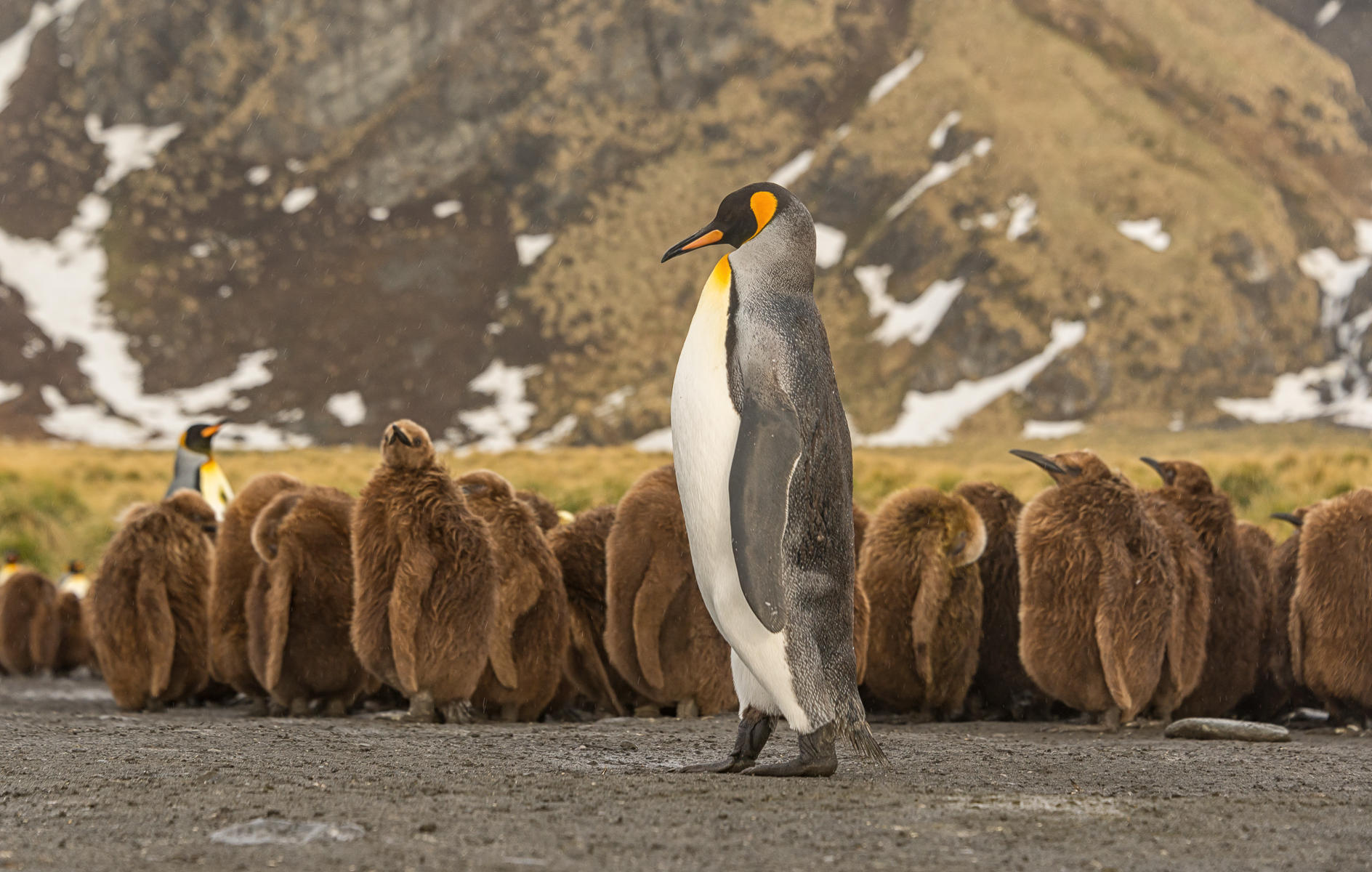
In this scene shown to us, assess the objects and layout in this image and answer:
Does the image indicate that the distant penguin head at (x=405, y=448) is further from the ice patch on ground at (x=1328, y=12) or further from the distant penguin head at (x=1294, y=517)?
the ice patch on ground at (x=1328, y=12)

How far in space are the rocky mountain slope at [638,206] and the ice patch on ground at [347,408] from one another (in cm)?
17

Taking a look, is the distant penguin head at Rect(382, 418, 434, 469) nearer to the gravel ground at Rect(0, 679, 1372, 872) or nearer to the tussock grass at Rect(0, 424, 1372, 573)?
the gravel ground at Rect(0, 679, 1372, 872)

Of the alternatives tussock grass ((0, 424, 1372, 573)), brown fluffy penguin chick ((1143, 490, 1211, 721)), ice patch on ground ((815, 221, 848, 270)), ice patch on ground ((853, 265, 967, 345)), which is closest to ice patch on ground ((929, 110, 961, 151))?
ice patch on ground ((815, 221, 848, 270))

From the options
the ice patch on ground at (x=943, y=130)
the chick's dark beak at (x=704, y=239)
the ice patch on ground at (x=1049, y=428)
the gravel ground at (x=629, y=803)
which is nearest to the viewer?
the gravel ground at (x=629, y=803)

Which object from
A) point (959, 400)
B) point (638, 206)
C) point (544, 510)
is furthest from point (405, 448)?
point (638, 206)

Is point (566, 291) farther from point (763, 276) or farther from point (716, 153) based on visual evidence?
point (763, 276)

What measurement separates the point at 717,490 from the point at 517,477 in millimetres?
18957

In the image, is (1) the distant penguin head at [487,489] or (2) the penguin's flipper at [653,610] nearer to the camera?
(2) the penguin's flipper at [653,610]

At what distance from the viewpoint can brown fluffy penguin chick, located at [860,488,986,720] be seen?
275 inches

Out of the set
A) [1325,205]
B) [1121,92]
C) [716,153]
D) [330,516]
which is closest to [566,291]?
[716,153]

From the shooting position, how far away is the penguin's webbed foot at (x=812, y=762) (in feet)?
14.3

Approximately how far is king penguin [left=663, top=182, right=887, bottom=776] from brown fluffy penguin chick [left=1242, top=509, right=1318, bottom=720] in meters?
3.73

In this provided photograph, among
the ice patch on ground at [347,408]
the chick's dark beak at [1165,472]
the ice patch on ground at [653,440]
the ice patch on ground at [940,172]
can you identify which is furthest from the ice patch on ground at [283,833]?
the ice patch on ground at [940,172]

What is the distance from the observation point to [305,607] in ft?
22.1
